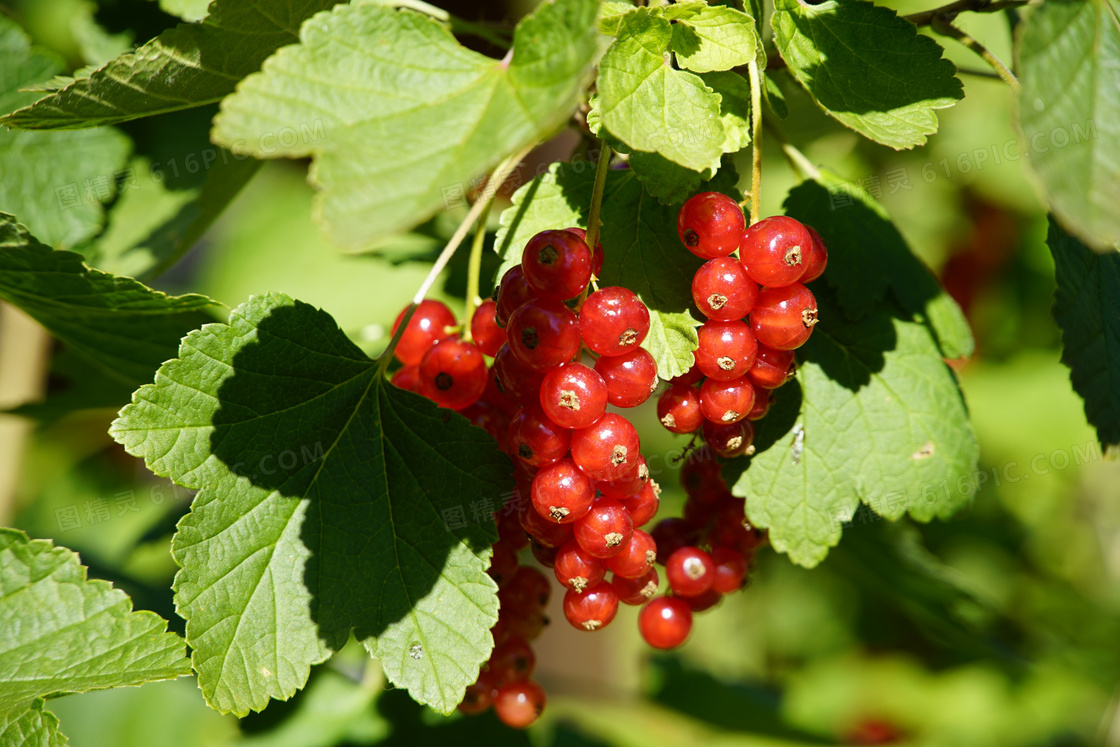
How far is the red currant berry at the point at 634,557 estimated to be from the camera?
0.84 metres

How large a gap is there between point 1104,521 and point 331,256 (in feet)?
6.96

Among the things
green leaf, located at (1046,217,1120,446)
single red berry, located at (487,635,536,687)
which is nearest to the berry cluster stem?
single red berry, located at (487,635,536,687)

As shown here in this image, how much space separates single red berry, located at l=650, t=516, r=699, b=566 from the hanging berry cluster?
0.13 metres

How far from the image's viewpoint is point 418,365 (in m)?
0.97

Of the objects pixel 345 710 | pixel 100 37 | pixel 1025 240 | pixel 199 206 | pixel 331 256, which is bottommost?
pixel 345 710

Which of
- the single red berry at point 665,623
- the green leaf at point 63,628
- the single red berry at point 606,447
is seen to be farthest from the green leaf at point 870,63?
the green leaf at point 63,628

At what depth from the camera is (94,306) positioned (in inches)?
36.9

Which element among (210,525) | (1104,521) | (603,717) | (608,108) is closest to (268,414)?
(210,525)

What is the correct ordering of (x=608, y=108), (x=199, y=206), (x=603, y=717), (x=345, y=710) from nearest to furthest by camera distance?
(x=608, y=108) → (x=199, y=206) → (x=345, y=710) → (x=603, y=717)

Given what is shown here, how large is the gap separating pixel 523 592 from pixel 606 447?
0.30m

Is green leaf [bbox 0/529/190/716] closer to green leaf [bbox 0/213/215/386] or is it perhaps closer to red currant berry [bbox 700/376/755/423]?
green leaf [bbox 0/213/215/386]

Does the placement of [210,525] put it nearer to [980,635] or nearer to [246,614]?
[246,614]

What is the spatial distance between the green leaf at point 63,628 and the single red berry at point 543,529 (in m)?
0.35

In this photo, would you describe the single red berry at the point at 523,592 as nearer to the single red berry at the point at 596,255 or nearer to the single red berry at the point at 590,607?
the single red berry at the point at 590,607
